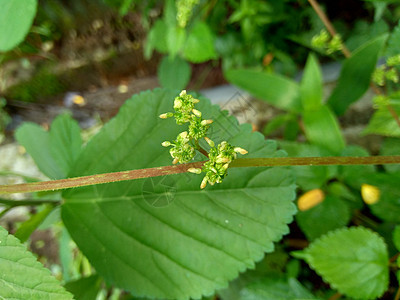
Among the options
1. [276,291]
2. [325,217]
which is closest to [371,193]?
[325,217]

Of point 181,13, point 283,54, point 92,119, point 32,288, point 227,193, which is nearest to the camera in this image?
point 32,288

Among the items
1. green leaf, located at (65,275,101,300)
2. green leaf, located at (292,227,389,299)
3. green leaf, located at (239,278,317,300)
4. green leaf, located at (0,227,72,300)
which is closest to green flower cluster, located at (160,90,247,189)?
green leaf, located at (0,227,72,300)

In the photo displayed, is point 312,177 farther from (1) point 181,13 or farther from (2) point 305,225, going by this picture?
(1) point 181,13

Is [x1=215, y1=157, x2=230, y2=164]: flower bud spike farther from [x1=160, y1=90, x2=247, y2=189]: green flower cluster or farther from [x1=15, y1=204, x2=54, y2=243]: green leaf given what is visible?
[x1=15, y1=204, x2=54, y2=243]: green leaf

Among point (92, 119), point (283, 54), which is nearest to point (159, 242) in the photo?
point (283, 54)

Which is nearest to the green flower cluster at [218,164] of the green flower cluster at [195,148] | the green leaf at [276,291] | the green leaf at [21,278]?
the green flower cluster at [195,148]

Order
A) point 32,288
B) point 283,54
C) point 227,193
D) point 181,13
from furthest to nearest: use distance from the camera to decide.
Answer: point 283,54
point 181,13
point 227,193
point 32,288

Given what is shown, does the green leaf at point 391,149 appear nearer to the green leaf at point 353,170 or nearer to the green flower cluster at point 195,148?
the green leaf at point 353,170
